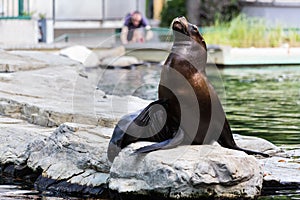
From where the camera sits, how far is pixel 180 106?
7996 millimetres

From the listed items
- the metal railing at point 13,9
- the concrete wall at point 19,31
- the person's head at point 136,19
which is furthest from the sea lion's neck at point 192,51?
the person's head at point 136,19

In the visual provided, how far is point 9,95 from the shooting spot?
11.3 m

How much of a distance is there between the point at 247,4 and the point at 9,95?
2013 centimetres

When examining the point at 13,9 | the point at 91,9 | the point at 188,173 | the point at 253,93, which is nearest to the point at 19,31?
the point at 13,9

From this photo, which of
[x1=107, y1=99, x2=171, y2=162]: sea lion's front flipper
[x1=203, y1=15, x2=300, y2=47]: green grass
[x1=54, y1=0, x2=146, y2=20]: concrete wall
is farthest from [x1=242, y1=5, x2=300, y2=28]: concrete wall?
[x1=107, y1=99, x2=171, y2=162]: sea lion's front flipper

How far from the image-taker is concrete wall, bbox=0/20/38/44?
69.9 ft

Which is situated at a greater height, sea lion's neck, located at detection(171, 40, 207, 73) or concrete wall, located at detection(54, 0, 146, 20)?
sea lion's neck, located at detection(171, 40, 207, 73)

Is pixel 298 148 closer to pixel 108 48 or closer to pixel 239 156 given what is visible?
pixel 239 156

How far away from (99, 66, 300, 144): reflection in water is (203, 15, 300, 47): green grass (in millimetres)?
1597

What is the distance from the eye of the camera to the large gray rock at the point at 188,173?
290 inches

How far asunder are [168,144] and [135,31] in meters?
15.1

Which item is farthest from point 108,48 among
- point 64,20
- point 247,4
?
point 247,4

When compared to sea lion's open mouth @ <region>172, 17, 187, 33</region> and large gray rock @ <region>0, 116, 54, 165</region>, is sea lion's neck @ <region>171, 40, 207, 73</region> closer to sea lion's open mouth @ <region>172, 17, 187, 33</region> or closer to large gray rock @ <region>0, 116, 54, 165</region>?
A: sea lion's open mouth @ <region>172, 17, 187, 33</region>

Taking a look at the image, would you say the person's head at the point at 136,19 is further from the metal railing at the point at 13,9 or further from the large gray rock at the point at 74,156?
the large gray rock at the point at 74,156
